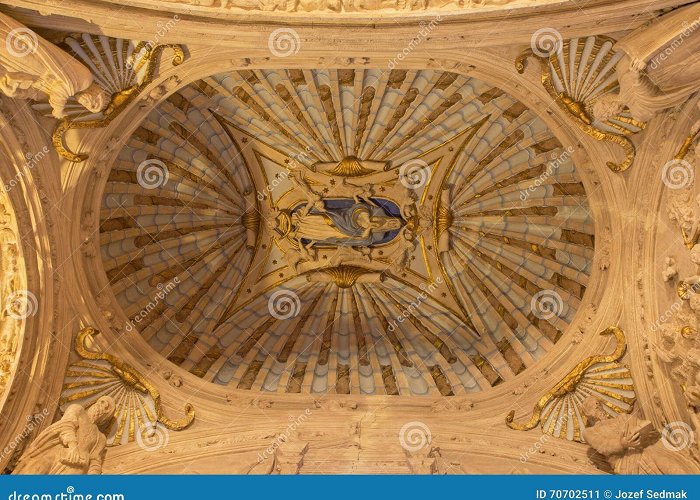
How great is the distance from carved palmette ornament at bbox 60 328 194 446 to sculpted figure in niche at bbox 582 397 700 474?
6.38 meters

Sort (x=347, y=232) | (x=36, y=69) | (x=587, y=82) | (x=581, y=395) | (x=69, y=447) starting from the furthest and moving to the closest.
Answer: (x=347, y=232)
(x=581, y=395)
(x=69, y=447)
(x=587, y=82)
(x=36, y=69)

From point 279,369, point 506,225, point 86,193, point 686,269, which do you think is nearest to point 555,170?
point 506,225

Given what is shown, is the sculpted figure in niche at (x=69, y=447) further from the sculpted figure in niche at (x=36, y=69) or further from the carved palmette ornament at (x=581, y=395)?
the carved palmette ornament at (x=581, y=395)

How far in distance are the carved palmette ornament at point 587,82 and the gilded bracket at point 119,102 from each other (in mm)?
5098

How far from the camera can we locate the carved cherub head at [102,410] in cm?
1142

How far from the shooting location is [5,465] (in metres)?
10.6

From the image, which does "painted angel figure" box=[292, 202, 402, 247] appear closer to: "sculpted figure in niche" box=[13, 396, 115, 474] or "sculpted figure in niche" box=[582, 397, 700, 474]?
"sculpted figure in niche" box=[13, 396, 115, 474]

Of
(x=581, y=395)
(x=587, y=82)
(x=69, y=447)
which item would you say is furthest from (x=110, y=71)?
(x=581, y=395)

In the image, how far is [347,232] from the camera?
45.4 feet

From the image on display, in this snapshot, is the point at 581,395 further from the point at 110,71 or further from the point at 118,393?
the point at 110,71

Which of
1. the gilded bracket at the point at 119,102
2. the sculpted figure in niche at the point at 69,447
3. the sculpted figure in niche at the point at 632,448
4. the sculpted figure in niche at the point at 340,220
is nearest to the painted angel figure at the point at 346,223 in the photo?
the sculpted figure in niche at the point at 340,220

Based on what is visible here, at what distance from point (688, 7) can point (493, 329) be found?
6328 millimetres

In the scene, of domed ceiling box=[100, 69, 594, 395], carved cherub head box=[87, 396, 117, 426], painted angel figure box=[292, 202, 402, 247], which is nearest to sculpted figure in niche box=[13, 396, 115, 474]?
carved cherub head box=[87, 396, 117, 426]

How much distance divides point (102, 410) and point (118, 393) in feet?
1.63
